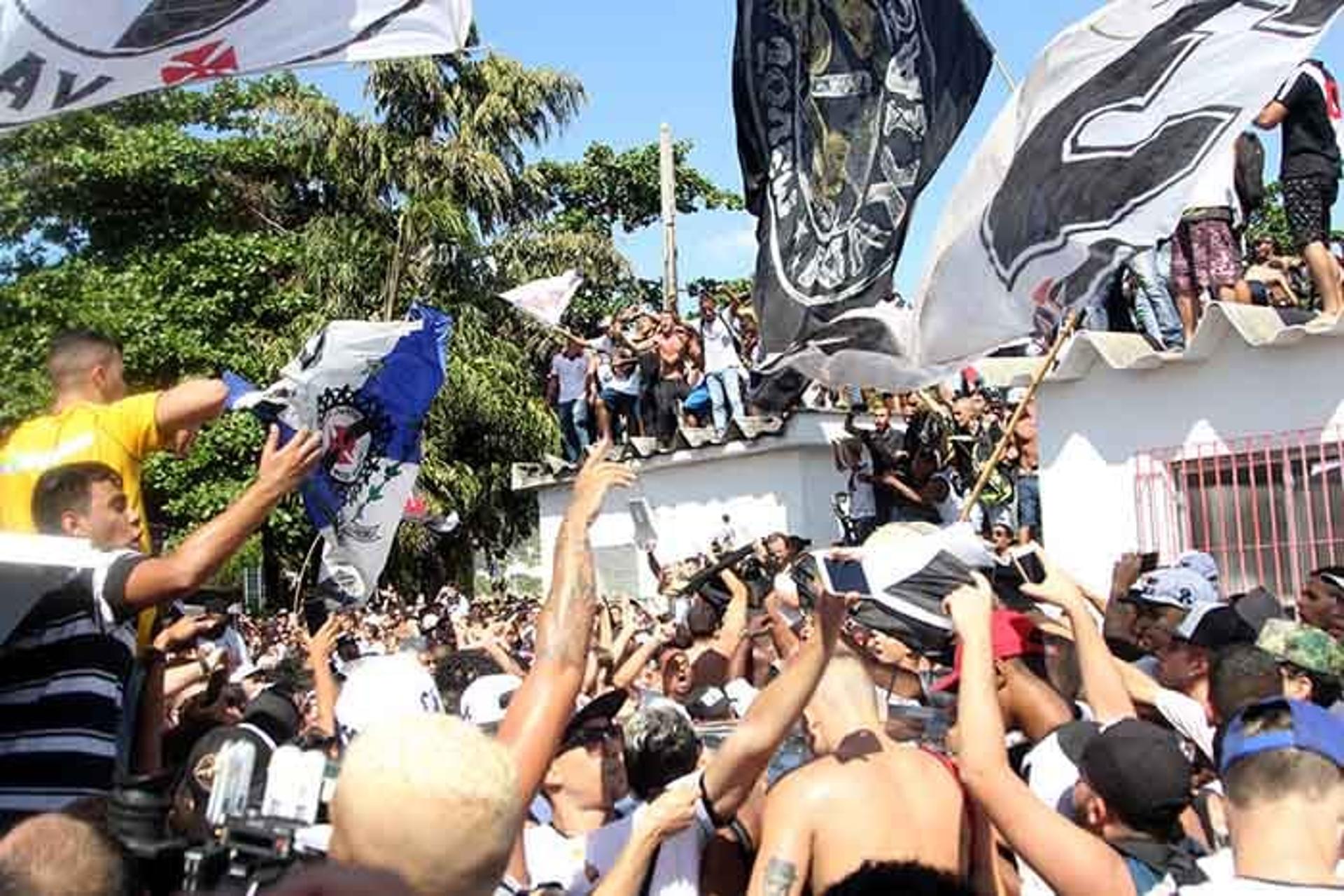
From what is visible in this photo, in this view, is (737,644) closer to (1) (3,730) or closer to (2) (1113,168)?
(2) (1113,168)

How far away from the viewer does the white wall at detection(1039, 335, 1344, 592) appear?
900 centimetres

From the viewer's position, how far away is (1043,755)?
4.32 meters

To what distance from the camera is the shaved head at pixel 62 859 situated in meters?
2.52

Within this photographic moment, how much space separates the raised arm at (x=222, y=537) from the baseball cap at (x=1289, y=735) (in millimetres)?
2125

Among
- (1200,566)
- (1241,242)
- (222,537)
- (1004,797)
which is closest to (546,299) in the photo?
(1241,242)

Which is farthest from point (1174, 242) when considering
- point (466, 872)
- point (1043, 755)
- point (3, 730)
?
point (466, 872)

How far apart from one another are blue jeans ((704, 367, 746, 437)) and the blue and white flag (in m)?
9.22

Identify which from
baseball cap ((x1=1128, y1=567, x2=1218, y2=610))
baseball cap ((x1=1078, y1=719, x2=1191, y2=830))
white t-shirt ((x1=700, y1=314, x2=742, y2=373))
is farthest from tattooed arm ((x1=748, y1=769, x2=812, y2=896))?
white t-shirt ((x1=700, y1=314, x2=742, y2=373))

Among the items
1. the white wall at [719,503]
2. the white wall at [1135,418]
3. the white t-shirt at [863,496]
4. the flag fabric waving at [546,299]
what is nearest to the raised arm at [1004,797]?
the white wall at [1135,418]

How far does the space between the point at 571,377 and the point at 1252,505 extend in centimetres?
986

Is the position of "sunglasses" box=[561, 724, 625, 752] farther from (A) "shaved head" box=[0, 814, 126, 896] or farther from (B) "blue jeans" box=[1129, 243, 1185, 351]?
(B) "blue jeans" box=[1129, 243, 1185, 351]

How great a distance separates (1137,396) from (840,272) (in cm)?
267

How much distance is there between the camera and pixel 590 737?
463cm

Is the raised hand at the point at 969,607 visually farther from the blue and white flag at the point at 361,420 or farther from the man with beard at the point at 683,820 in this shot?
the blue and white flag at the point at 361,420
